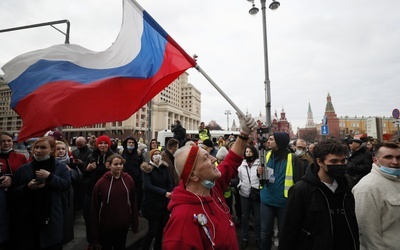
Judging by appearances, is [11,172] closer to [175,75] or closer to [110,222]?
[110,222]

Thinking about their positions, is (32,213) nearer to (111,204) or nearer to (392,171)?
(111,204)

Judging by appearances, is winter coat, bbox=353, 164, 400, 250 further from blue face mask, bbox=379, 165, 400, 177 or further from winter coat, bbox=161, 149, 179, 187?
winter coat, bbox=161, 149, 179, 187

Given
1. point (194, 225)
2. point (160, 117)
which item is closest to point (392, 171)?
point (194, 225)

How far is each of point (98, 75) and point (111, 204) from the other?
1.96 meters

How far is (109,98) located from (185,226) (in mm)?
2069

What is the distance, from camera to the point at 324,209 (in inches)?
84.7

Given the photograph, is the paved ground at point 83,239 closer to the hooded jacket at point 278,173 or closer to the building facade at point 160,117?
the hooded jacket at point 278,173

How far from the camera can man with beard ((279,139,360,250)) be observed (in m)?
2.12

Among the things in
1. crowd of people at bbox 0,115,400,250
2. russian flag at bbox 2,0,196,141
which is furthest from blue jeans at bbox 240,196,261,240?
russian flag at bbox 2,0,196,141

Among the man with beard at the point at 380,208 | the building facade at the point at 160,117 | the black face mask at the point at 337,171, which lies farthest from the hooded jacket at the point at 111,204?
the building facade at the point at 160,117

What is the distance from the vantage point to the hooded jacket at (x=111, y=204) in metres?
3.60

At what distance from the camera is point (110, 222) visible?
3576 mm

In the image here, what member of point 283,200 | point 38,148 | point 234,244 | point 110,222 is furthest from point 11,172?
point 283,200

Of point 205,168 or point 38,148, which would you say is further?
point 38,148
